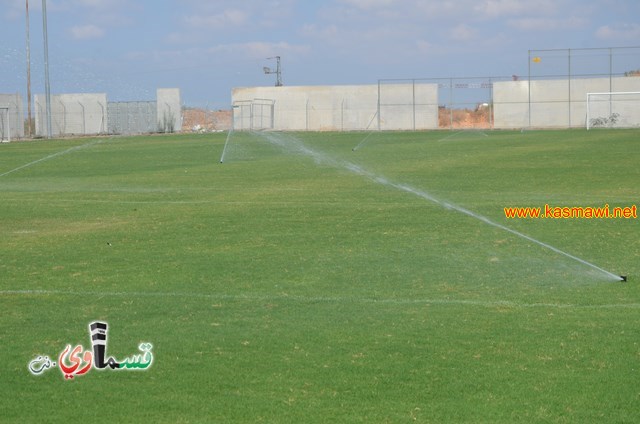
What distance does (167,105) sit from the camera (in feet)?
260

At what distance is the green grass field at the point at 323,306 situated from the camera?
7.24 meters

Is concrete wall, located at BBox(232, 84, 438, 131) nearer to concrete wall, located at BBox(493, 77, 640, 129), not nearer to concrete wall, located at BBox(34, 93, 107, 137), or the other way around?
concrete wall, located at BBox(493, 77, 640, 129)

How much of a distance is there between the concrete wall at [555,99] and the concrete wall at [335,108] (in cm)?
634

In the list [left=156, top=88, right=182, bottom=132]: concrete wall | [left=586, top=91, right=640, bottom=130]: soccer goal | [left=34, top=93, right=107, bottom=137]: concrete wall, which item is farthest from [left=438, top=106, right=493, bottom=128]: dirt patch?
[left=34, top=93, right=107, bottom=137]: concrete wall

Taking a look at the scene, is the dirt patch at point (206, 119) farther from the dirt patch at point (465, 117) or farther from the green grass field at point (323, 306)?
the green grass field at point (323, 306)

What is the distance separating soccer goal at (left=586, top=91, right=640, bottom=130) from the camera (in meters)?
68.2

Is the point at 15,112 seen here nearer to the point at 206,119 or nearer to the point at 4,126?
the point at 4,126

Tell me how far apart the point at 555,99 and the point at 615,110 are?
505cm

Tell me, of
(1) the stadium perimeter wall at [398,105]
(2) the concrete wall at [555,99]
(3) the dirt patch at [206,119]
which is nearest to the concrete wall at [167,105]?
(3) the dirt patch at [206,119]

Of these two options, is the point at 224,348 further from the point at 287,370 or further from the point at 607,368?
the point at 607,368

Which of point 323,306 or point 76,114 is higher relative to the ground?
point 76,114

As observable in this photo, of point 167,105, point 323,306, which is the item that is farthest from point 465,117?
point 323,306

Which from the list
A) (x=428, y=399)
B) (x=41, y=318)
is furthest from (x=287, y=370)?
(x=41, y=318)

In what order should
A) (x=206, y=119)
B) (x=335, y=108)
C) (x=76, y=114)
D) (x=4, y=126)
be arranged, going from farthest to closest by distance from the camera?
(x=206, y=119), (x=335, y=108), (x=76, y=114), (x=4, y=126)
